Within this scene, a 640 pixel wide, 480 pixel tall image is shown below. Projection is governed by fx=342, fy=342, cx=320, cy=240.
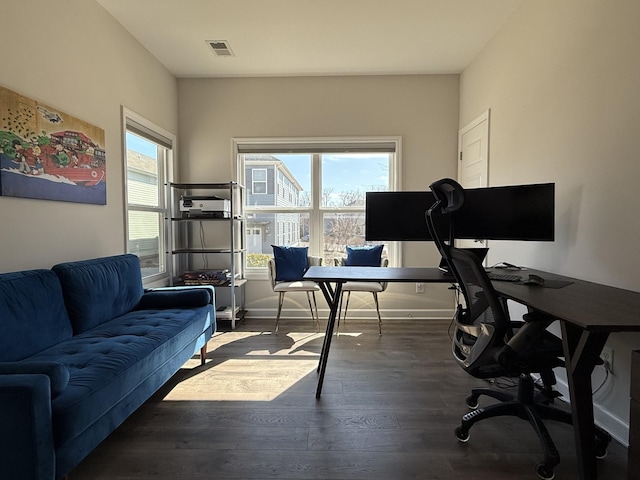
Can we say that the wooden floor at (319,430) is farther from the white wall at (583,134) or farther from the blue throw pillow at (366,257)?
the blue throw pillow at (366,257)

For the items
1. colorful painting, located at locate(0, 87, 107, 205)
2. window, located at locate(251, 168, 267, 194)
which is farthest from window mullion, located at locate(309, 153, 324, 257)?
colorful painting, located at locate(0, 87, 107, 205)

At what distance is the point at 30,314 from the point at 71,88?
5.23ft

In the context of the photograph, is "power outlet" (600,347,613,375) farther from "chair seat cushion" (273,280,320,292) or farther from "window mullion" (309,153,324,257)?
"window mullion" (309,153,324,257)

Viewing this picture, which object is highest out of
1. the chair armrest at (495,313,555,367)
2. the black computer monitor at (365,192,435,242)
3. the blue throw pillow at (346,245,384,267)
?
the black computer monitor at (365,192,435,242)

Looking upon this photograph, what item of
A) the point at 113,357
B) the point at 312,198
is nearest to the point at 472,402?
the point at 113,357

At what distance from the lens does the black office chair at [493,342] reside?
1.47 m

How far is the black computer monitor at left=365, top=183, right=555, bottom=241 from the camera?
2.14m

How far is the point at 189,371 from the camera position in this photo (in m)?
2.70

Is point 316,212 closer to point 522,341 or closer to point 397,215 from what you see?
point 397,215

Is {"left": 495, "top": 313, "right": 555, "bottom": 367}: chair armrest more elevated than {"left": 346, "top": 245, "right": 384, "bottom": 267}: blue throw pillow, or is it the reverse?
{"left": 346, "top": 245, "right": 384, "bottom": 267}: blue throw pillow

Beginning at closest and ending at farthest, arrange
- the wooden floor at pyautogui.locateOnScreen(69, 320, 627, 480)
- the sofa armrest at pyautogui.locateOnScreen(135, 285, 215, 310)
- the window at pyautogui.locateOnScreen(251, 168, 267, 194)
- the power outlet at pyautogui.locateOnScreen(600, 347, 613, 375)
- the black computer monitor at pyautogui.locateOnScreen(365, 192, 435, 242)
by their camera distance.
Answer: the wooden floor at pyautogui.locateOnScreen(69, 320, 627, 480) < the power outlet at pyautogui.locateOnScreen(600, 347, 613, 375) < the black computer monitor at pyautogui.locateOnScreen(365, 192, 435, 242) < the sofa armrest at pyautogui.locateOnScreen(135, 285, 215, 310) < the window at pyautogui.locateOnScreen(251, 168, 267, 194)

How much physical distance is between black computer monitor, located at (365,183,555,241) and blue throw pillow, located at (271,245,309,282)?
1453 mm

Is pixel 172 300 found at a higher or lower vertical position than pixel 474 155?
lower

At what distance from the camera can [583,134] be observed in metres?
2.06
